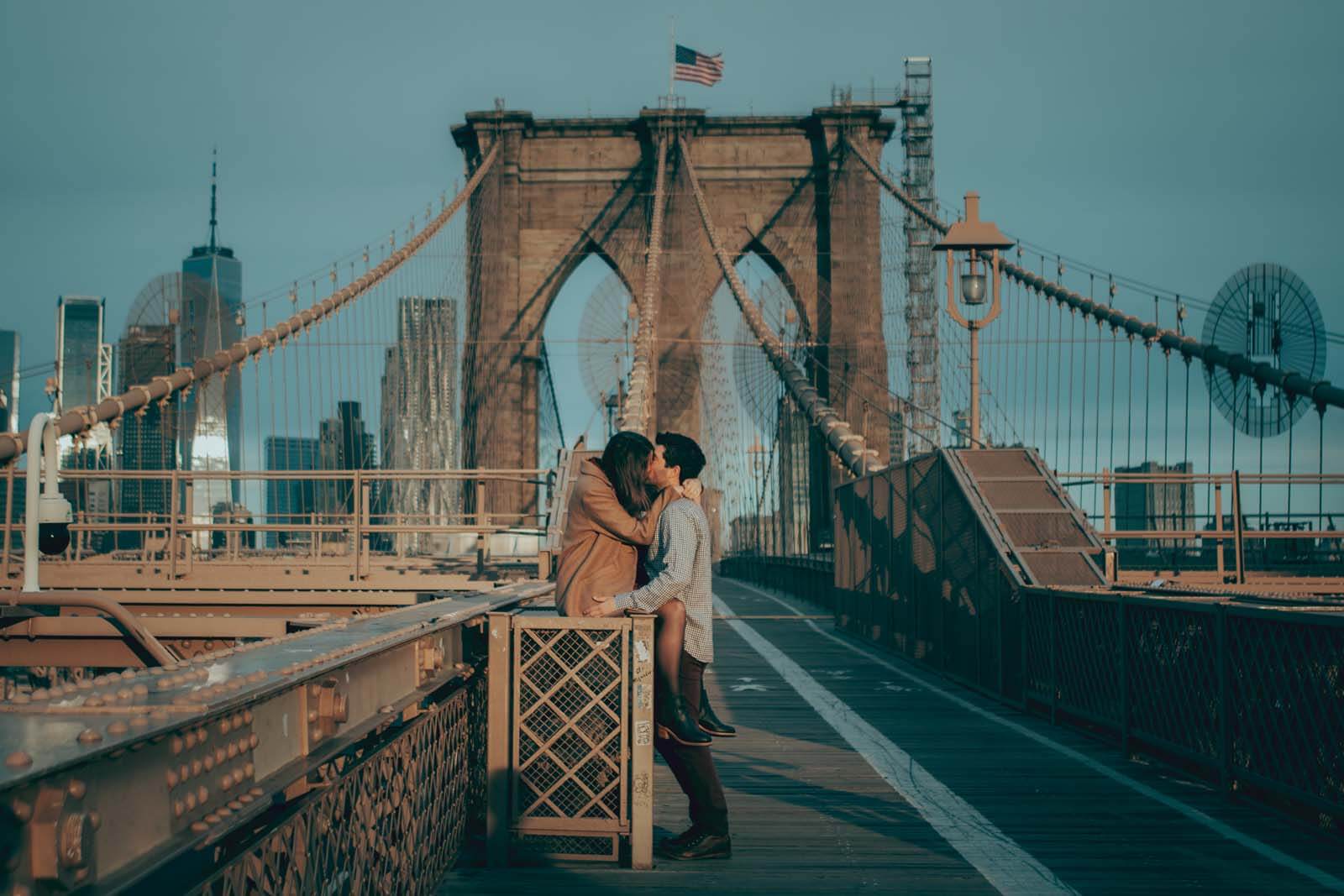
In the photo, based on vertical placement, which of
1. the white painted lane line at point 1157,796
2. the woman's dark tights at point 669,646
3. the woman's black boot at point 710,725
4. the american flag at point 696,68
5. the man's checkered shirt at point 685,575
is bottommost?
the white painted lane line at point 1157,796

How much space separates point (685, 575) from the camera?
17.4ft

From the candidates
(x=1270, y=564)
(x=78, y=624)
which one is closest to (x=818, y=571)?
(x=1270, y=564)

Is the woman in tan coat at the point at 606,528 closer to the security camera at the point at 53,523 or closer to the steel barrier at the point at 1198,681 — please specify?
the steel barrier at the point at 1198,681

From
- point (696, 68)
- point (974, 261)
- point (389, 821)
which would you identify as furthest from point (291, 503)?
point (696, 68)

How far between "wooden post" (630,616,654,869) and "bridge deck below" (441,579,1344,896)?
0.36 feet

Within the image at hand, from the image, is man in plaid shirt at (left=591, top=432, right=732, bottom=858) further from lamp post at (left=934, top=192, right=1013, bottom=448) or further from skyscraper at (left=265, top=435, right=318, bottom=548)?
skyscraper at (left=265, top=435, right=318, bottom=548)

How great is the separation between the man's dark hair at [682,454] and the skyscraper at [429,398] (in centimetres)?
3700

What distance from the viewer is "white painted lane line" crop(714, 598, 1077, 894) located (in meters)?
5.00

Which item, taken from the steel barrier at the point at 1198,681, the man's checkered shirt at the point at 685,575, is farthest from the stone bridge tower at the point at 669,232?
the man's checkered shirt at the point at 685,575

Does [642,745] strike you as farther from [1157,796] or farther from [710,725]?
[1157,796]

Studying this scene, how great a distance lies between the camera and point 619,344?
54.8 m

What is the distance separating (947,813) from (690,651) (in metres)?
1.68

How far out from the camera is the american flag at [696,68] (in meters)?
52.5

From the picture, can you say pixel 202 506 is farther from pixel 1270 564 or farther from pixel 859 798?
pixel 859 798
